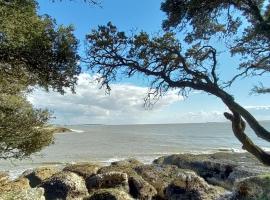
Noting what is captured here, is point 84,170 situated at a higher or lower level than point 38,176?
higher

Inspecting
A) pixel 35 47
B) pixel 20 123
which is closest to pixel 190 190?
pixel 20 123

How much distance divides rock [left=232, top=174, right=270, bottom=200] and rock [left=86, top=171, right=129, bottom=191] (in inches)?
254

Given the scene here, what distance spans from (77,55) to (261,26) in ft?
16.6

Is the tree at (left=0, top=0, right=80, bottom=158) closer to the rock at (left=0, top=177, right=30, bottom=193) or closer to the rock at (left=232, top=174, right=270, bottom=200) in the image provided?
the rock at (left=0, top=177, right=30, bottom=193)

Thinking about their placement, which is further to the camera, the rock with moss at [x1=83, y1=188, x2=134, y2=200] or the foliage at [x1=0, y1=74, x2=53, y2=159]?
the foliage at [x1=0, y1=74, x2=53, y2=159]

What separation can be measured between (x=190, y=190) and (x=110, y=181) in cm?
357

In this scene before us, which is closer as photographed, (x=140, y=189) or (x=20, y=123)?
(x=20, y=123)

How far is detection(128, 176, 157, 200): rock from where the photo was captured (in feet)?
62.3

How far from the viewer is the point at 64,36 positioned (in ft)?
40.4

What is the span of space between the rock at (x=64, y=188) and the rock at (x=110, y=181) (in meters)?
0.80

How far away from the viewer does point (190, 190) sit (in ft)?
58.3

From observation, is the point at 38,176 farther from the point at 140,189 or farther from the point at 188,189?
the point at 188,189

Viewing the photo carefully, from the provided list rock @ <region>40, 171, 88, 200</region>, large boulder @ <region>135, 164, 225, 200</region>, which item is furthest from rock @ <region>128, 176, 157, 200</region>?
rock @ <region>40, 171, 88, 200</region>

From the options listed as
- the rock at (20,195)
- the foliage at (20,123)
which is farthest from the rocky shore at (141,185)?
the foliage at (20,123)
